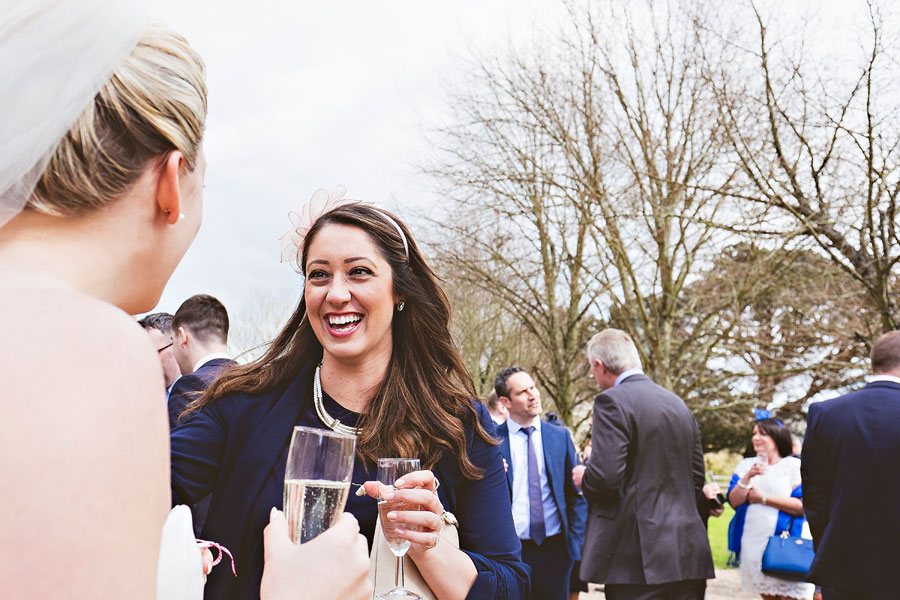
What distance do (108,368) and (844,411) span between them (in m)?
5.57

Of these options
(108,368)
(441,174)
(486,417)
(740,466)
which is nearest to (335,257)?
(486,417)

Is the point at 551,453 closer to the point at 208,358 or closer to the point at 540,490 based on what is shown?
the point at 540,490

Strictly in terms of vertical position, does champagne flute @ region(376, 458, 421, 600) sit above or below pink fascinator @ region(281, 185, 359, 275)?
below

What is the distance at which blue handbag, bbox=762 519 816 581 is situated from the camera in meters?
6.69

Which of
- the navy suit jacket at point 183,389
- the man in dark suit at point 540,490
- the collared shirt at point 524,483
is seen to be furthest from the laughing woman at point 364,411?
the collared shirt at point 524,483

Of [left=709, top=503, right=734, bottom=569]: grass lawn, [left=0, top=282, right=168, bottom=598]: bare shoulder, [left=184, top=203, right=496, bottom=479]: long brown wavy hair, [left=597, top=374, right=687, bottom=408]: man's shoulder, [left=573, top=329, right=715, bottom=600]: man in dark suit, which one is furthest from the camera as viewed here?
[left=709, top=503, right=734, bottom=569]: grass lawn

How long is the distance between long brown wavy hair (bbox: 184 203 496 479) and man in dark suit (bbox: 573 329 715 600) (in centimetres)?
355

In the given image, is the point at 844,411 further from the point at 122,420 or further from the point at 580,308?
the point at 580,308

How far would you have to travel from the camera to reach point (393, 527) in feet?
7.15

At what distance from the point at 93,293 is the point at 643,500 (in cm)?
579

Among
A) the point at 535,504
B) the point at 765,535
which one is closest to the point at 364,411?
the point at 535,504

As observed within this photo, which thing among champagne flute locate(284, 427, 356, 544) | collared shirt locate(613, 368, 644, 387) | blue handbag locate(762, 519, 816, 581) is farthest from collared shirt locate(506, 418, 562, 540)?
champagne flute locate(284, 427, 356, 544)

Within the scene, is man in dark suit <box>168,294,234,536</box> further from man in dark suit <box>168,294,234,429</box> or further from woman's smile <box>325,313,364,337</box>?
woman's smile <box>325,313,364,337</box>

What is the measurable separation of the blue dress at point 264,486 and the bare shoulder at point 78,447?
1.50 meters
